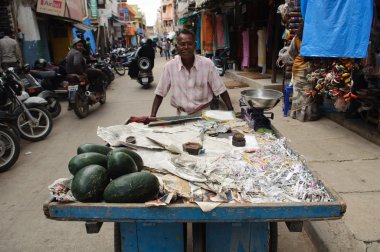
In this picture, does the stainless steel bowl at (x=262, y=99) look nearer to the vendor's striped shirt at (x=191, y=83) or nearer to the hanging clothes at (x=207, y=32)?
the vendor's striped shirt at (x=191, y=83)

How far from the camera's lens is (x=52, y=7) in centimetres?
1223

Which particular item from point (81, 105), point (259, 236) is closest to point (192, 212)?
point (259, 236)

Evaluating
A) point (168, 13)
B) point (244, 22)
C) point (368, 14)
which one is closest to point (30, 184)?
point (368, 14)

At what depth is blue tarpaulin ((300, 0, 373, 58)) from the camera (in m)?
3.49

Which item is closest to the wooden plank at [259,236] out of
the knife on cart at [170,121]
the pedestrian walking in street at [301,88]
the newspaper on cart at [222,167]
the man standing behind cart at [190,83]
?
the newspaper on cart at [222,167]

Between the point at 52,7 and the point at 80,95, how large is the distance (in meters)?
7.14

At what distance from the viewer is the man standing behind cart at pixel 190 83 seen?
3309mm

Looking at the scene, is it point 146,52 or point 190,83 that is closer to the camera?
point 190,83

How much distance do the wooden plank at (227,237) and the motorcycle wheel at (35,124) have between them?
15.8 feet

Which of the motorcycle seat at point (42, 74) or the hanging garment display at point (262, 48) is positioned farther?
the hanging garment display at point (262, 48)

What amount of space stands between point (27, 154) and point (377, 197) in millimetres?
5078

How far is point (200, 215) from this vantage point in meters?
1.43

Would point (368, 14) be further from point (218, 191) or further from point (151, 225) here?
point (151, 225)

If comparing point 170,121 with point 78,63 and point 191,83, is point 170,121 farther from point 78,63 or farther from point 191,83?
point 78,63
